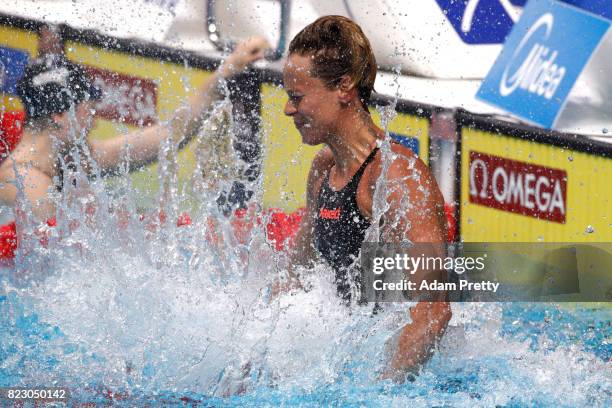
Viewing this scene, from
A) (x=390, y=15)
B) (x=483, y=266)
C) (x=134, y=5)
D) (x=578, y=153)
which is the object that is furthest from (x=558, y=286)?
(x=134, y=5)

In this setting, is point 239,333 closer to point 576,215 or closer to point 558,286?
point 558,286

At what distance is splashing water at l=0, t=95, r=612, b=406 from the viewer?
213 centimetres

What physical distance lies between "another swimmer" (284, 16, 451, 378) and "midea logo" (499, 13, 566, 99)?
7.66ft

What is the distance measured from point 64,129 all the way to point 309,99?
197cm

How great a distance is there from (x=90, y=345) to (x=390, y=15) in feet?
9.48

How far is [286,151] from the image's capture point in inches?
177

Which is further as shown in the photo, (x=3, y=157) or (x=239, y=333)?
(x=3, y=157)

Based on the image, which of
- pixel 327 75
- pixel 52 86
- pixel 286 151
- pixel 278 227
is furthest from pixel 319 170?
pixel 52 86

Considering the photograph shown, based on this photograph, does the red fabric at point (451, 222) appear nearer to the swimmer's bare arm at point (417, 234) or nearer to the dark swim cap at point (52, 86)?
the dark swim cap at point (52, 86)

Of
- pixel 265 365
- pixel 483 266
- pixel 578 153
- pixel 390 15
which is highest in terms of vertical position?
pixel 390 15

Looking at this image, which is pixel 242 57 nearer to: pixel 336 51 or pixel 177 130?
pixel 177 130

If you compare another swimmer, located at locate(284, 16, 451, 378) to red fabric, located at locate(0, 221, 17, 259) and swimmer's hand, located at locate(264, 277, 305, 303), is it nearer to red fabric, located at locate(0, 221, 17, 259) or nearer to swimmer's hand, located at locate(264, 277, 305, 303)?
swimmer's hand, located at locate(264, 277, 305, 303)

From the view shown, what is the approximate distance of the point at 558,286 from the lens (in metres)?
4.03

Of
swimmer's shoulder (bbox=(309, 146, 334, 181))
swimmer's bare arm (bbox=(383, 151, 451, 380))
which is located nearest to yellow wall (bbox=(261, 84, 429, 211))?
swimmer's shoulder (bbox=(309, 146, 334, 181))
